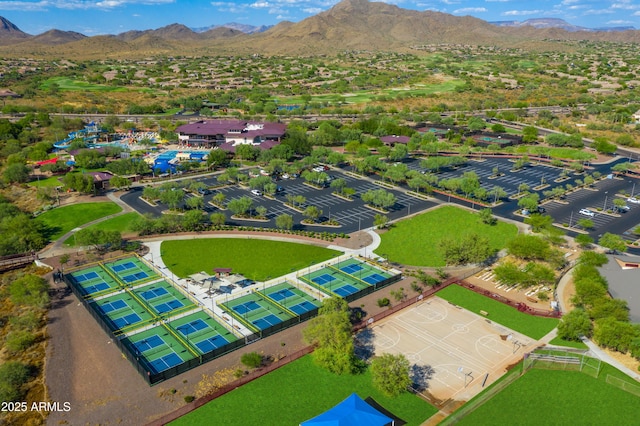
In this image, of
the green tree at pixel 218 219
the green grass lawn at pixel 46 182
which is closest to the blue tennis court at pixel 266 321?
the green tree at pixel 218 219

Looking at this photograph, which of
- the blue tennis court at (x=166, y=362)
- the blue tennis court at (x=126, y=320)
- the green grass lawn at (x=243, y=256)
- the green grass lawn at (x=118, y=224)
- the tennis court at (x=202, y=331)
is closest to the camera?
the blue tennis court at (x=166, y=362)

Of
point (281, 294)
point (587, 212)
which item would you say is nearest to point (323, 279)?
point (281, 294)

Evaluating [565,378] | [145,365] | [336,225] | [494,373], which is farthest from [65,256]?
[565,378]

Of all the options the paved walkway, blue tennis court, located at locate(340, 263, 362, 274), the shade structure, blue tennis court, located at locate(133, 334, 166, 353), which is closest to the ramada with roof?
the paved walkway

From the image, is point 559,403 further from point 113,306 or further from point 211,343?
point 113,306

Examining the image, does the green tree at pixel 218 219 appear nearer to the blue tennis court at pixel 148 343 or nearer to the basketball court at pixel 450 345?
the blue tennis court at pixel 148 343
